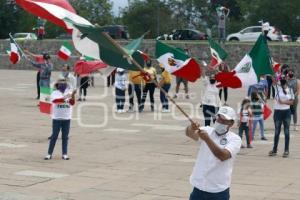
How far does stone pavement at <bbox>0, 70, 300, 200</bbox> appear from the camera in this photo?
1045cm

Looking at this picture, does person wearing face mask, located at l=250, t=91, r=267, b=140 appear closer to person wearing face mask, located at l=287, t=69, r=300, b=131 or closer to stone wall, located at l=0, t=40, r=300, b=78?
person wearing face mask, located at l=287, t=69, r=300, b=131

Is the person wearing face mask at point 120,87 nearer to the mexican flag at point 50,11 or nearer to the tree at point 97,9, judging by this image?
the mexican flag at point 50,11

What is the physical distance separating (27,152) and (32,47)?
35099mm

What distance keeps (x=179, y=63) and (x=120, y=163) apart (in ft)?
7.29

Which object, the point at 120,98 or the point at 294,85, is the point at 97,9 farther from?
the point at 294,85

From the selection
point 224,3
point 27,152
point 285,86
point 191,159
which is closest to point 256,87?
point 285,86

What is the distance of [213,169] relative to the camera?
23.8ft

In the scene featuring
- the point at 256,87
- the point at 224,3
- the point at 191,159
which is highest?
the point at 224,3

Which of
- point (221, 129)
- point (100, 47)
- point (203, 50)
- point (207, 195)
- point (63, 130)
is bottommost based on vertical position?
point (207, 195)

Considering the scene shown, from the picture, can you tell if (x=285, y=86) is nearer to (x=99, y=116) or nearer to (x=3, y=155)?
(x=3, y=155)

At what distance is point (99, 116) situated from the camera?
2058 centimetres

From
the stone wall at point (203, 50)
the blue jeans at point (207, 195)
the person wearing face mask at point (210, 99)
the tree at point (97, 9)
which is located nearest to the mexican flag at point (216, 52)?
the person wearing face mask at point (210, 99)

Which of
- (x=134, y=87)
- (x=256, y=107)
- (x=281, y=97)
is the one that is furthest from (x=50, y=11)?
(x=134, y=87)

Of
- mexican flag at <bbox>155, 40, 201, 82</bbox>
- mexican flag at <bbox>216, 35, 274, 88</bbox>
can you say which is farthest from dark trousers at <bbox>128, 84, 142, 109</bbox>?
mexican flag at <bbox>216, 35, 274, 88</bbox>
